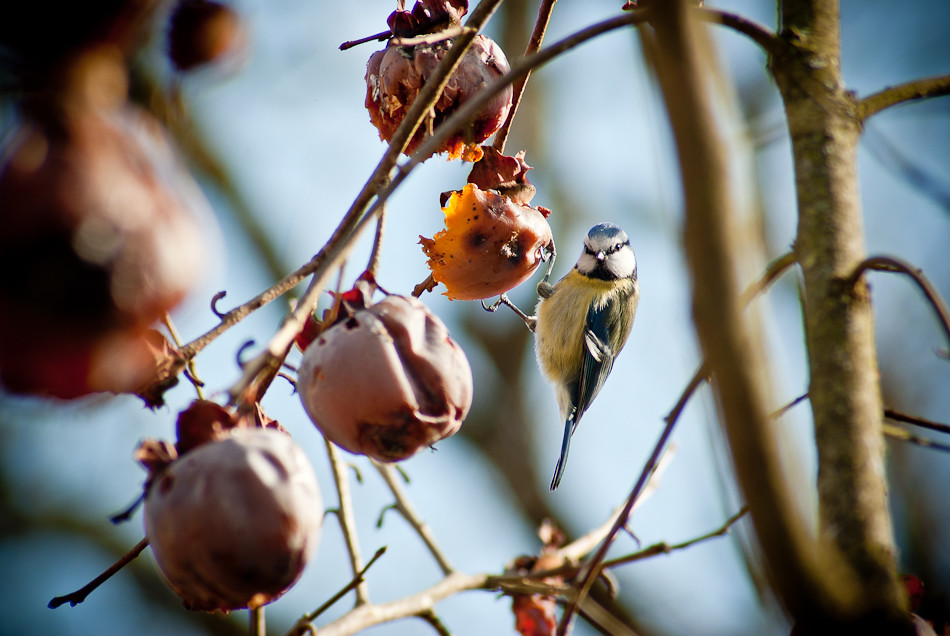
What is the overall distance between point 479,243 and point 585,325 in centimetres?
196

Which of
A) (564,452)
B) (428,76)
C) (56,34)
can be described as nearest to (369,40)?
(428,76)

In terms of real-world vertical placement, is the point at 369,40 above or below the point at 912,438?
above

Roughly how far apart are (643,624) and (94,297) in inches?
152

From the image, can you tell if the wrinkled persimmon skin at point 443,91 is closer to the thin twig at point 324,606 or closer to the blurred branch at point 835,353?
the blurred branch at point 835,353

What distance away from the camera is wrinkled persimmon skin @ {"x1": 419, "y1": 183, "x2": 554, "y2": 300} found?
1188mm

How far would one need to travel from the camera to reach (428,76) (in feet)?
3.60

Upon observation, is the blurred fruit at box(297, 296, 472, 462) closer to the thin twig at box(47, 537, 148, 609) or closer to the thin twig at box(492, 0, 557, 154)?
the thin twig at box(47, 537, 148, 609)

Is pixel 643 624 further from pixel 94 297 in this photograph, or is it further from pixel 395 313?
pixel 94 297

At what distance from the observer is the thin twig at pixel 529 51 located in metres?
1.13

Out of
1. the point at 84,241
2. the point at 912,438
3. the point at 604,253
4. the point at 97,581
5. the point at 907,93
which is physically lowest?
the point at 97,581

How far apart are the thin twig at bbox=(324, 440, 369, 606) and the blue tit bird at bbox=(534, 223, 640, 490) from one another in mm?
1799

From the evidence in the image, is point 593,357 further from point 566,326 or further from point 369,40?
point 369,40

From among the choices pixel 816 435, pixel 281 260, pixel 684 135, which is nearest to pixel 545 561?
pixel 816 435

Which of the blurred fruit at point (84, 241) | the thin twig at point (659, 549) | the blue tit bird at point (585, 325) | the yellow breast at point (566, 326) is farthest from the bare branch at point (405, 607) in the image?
the yellow breast at point (566, 326)
